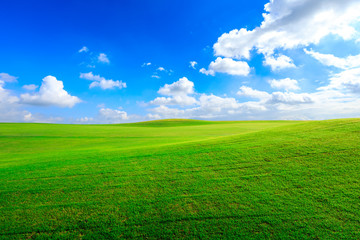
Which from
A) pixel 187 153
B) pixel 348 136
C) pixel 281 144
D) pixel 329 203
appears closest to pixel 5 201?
pixel 187 153

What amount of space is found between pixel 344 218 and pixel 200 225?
164 inches

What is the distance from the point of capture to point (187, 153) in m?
11.1

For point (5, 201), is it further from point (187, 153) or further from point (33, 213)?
point (187, 153)

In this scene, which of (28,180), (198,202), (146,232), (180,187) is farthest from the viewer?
(28,180)

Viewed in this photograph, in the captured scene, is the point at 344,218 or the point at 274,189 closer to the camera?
the point at 344,218

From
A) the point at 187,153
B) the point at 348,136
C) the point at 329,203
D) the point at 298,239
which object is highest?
the point at 348,136

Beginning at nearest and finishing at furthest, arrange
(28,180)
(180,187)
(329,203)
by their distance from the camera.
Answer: (329,203) → (180,187) → (28,180)

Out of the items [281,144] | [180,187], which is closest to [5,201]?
[180,187]

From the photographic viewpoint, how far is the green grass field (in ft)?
16.7

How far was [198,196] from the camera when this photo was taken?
6492 millimetres

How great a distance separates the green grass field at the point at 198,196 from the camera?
509 centimetres

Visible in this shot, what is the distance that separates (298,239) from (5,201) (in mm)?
9896

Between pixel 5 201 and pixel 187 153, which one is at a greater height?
pixel 187 153

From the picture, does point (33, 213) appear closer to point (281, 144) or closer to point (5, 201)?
point (5, 201)
